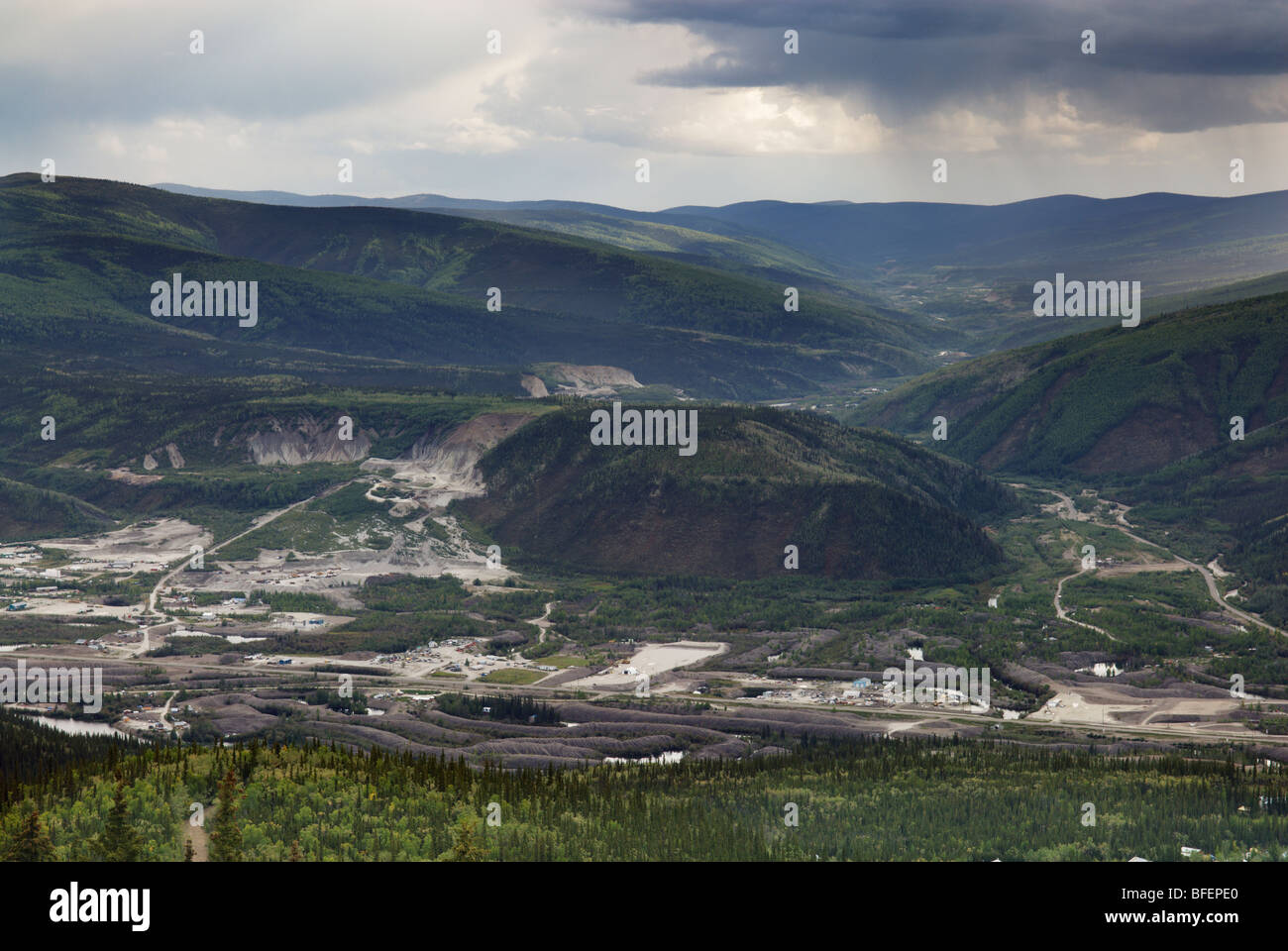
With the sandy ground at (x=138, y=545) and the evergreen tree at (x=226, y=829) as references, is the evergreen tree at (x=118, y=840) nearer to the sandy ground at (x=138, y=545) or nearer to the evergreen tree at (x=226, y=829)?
the evergreen tree at (x=226, y=829)

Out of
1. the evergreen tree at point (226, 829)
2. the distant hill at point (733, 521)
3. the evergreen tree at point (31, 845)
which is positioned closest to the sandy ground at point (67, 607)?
the distant hill at point (733, 521)

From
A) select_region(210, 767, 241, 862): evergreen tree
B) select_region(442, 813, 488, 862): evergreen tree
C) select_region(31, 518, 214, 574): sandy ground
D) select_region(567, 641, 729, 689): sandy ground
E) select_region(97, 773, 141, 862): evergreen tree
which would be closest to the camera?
select_region(97, 773, 141, 862): evergreen tree

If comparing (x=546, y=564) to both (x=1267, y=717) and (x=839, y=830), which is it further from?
(x=839, y=830)

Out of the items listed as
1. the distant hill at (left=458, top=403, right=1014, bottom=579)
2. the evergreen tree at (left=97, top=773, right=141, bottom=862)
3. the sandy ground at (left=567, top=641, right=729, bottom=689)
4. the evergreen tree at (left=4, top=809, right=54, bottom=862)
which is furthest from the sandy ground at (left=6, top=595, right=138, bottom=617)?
the evergreen tree at (left=4, top=809, right=54, bottom=862)

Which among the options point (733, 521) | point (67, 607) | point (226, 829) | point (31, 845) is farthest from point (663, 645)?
point (31, 845)

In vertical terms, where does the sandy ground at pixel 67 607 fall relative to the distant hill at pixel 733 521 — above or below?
below

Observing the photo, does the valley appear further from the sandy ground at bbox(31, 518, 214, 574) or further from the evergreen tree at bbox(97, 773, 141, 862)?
the evergreen tree at bbox(97, 773, 141, 862)

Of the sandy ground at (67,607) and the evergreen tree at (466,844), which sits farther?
the sandy ground at (67,607)

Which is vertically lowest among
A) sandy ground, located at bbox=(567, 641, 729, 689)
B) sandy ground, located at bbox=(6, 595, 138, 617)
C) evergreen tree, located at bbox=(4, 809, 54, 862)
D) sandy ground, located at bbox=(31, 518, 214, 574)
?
sandy ground, located at bbox=(567, 641, 729, 689)

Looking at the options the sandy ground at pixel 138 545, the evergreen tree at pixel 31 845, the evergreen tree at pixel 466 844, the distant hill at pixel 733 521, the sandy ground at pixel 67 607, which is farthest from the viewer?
the sandy ground at pixel 138 545

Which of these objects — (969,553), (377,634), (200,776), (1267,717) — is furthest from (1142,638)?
(200,776)

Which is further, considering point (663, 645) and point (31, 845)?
point (663, 645)

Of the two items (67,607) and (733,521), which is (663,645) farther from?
(67,607)
